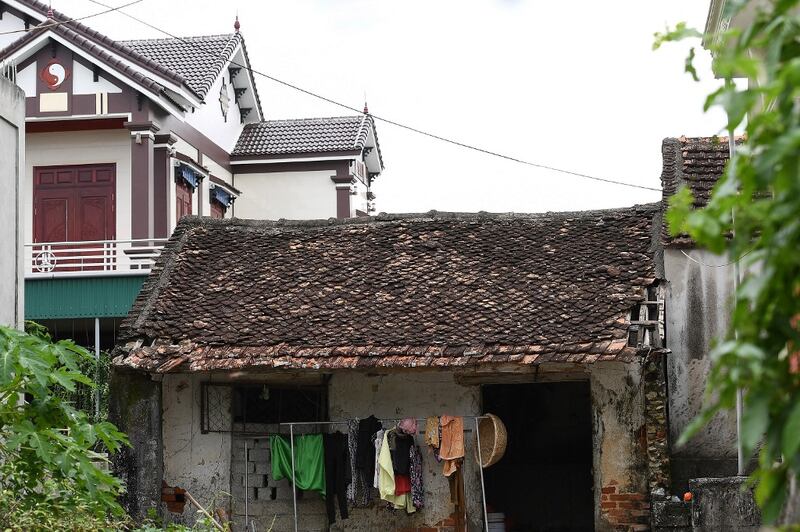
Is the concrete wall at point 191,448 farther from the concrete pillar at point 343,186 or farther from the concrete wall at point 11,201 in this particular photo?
the concrete pillar at point 343,186

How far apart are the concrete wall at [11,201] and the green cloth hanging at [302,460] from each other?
11.3ft

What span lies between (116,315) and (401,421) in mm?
7193

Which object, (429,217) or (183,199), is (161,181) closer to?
(183,199)

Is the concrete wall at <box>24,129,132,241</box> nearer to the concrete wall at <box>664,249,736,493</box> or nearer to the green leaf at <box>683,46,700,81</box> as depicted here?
the concrete wall at <box>664,249,736,493</box>

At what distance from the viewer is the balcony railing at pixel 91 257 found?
18531 millimetres

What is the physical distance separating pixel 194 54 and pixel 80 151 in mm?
3810

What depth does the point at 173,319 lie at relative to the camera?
14172 mm

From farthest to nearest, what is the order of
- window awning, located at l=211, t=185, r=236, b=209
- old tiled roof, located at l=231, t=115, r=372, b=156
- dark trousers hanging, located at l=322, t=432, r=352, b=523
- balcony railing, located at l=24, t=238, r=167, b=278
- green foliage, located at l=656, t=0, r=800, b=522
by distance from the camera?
old tiled roof, located at l=231, t=115, r=372, b=156 < window awning, located at l=211, t=185, r=236, b=209 < balcony railing, located at l=24, t=238, r=167, b=278 < dark trousers hanging, located at l=322, t=432, r=352, b=523 < green foliage, located at l=656, t=0, r=800, b=522

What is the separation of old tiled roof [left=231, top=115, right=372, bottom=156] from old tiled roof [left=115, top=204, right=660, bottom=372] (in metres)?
7.98

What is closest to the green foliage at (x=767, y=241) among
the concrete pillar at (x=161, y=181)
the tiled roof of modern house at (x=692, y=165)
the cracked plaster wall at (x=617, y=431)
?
the cracked plaster wall at (x=617, y=431)

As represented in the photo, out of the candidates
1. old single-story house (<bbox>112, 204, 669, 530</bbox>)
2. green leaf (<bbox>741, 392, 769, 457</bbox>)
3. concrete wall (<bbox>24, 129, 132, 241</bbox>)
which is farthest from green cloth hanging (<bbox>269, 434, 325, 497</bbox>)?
green leaf (<bbox>741, 392, 769, 457</bbox>)

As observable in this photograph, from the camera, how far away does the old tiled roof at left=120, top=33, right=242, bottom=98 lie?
22172 millimetres

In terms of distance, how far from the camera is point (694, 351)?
13789 mm

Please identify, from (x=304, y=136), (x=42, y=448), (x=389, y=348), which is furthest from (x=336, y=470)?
(x=304, y=136)
